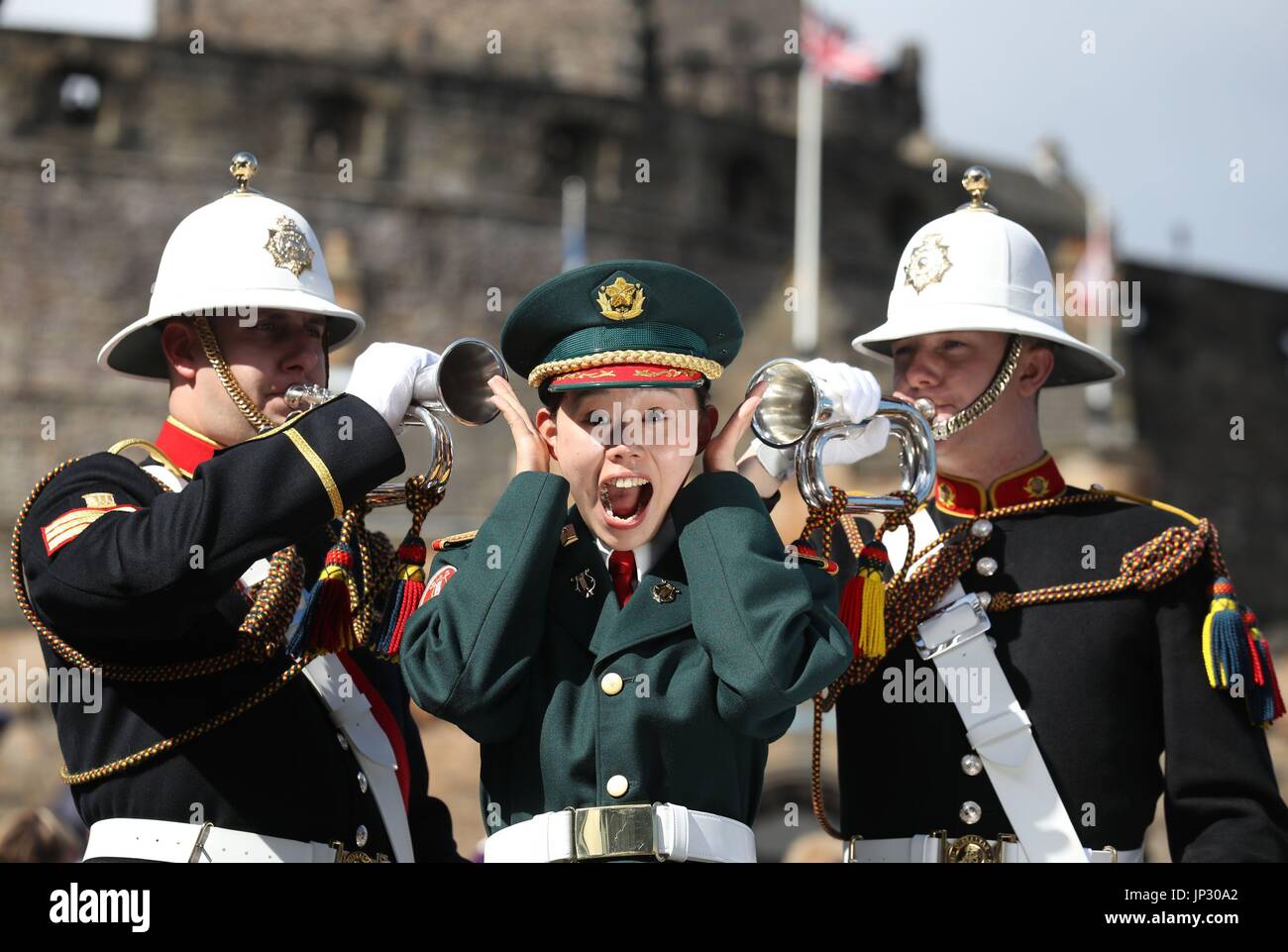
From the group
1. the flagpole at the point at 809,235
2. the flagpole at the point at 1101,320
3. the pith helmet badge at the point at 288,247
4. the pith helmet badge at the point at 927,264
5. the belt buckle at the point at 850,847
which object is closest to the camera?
the belt buckle at the point at 850,847

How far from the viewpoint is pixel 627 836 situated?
4.23 meters

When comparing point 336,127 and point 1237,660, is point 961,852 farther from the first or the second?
point 336,127

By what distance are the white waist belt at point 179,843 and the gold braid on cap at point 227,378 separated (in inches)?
42.1

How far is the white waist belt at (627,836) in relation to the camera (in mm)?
4223

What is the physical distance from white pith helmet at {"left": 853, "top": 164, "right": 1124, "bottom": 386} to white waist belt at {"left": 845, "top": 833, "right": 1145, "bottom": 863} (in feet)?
4.50

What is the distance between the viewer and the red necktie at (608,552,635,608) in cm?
457

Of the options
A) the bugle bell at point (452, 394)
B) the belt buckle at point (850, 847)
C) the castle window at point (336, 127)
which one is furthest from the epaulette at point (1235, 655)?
the castle window at point (336, 127)

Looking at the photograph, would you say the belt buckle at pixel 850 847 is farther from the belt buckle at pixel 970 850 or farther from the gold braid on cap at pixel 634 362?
the gold braid on cap at pixel 634 362

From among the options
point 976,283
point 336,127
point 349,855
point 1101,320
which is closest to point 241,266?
point 349,855

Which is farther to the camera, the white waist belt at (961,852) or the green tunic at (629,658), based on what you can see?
the white waist belt at (961,852)

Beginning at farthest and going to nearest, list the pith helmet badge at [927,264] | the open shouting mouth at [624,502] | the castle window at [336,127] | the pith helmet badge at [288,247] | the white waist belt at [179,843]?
the castle window at [336,127] → the pith helmet badge at [927,264] → the pith helmet badge at [288,247] → the white waist belt at [179,843] → the open shouting mouth at [624,502]

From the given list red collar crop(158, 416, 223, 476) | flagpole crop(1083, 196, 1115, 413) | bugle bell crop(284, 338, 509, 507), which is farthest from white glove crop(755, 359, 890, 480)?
flagpole crop(1083, 196, 1115, 413)

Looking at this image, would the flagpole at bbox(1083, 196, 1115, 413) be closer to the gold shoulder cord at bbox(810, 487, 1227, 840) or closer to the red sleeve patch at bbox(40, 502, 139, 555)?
the gold shoulder cord at bbox(810, 487, 1227, 840)

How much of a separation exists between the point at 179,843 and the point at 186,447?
1.11 m
